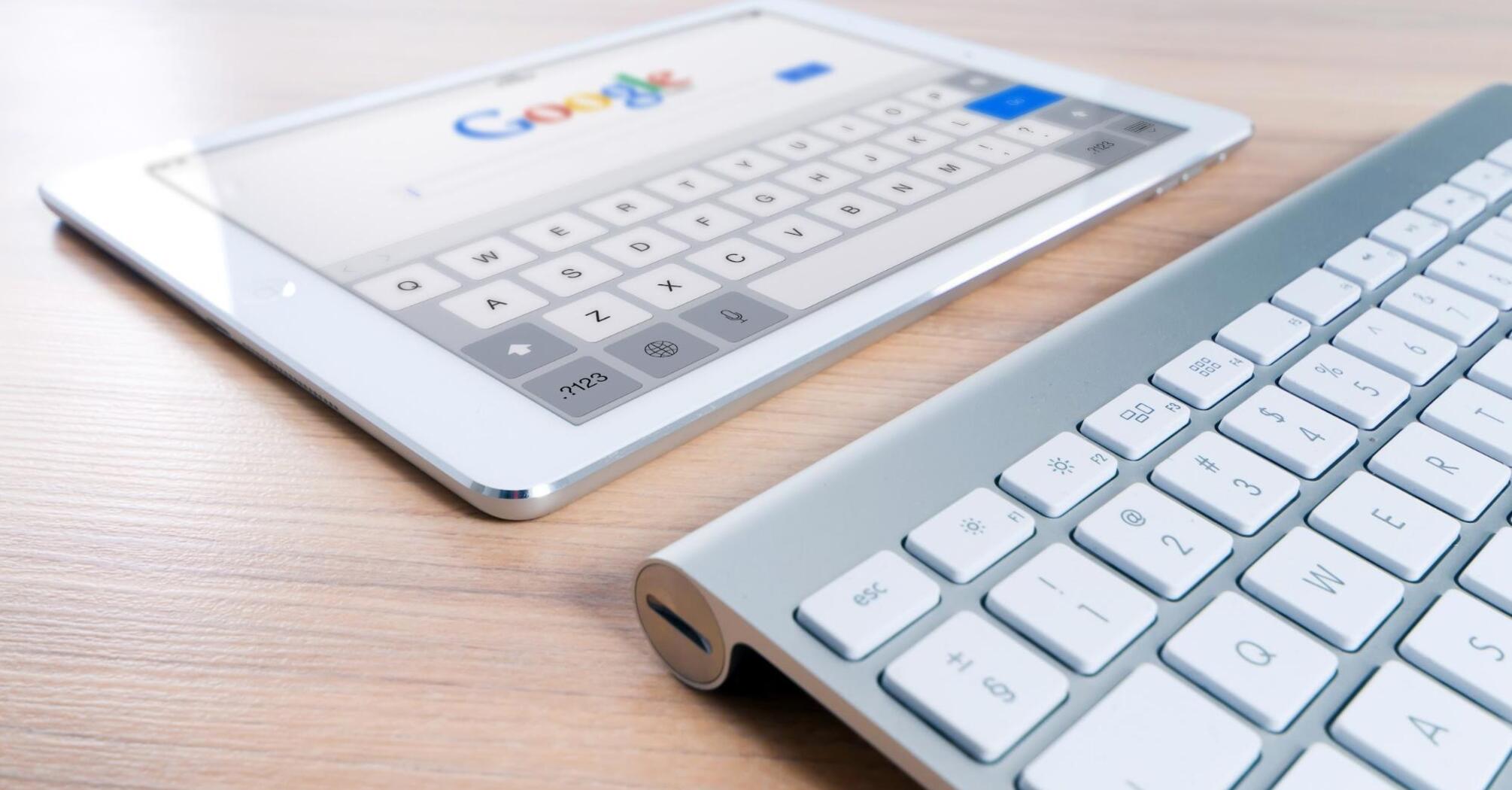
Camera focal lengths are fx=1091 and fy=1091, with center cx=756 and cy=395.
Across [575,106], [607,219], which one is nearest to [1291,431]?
[607,219]

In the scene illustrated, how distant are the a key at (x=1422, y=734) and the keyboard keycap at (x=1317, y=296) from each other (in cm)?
14

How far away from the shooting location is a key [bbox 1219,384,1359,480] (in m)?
0.27

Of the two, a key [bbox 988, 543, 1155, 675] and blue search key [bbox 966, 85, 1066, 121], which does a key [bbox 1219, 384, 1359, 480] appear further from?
blue search key [bbox 966, 85, 1066, 121]

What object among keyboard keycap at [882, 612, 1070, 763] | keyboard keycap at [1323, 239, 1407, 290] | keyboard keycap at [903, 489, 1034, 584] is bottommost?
keyboard keycap at [882, 612, 1070, 763]

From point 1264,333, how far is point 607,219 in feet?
0.73

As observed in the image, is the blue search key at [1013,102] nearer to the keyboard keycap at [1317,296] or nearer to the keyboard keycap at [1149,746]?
the keyboard keycap at [1317,296]

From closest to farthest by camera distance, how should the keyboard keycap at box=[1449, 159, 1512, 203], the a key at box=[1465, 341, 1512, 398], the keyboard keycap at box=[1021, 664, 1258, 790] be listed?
the keyboard keycap at box=[1021, 664, 1258, 790] → the a key at box=[1465, 341, 1512, 398] → the keyboard keycap at box=[1449, 159, 1512, 203]

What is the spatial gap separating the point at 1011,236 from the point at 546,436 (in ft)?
0.62

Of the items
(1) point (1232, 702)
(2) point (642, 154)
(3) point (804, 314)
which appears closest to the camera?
(1) point (1232, 702)

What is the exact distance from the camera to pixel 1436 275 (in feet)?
1.15

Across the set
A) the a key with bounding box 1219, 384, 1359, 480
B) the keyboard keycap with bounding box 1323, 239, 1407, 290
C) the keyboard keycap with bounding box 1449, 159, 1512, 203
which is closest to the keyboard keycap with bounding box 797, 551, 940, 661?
the a key with bounding box 1219, 384, 1359, 480

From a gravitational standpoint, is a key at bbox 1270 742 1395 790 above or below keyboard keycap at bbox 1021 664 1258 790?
below

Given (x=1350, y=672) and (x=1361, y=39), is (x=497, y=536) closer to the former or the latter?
(x=1350, y=672)

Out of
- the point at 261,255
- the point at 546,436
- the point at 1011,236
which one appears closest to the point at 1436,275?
the point at 1011,236
